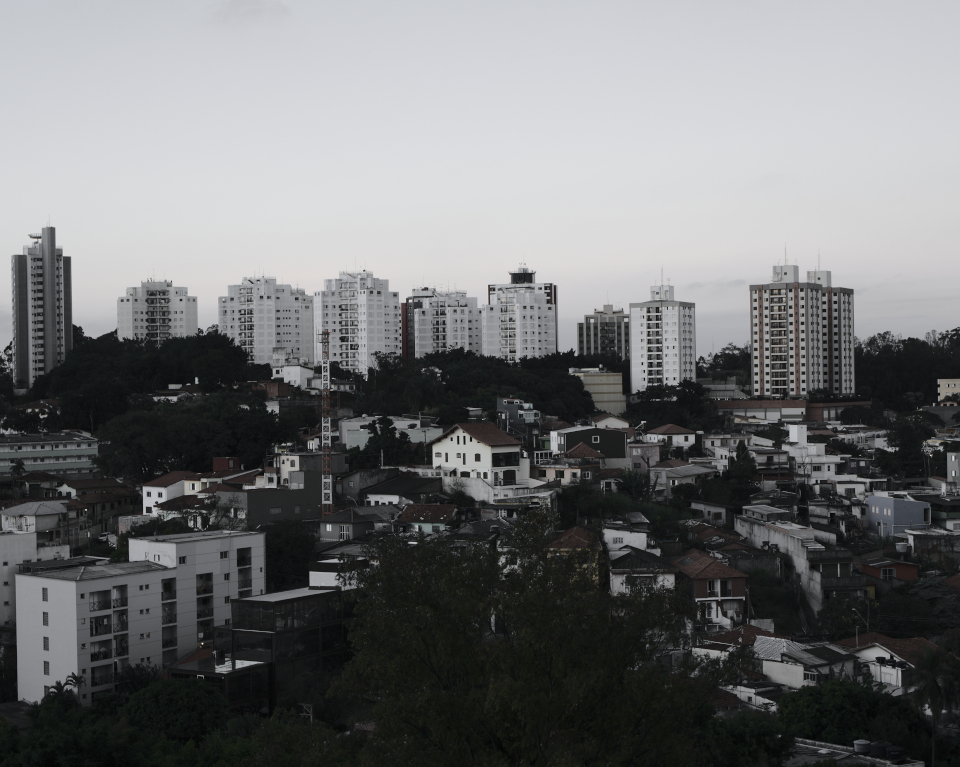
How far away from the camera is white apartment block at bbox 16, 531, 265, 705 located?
1308cm

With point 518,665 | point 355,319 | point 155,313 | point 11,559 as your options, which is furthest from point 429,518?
point 155,313

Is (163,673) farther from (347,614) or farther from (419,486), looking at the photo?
(419,486)

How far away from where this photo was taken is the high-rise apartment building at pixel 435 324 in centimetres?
4469

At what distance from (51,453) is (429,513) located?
14.1m

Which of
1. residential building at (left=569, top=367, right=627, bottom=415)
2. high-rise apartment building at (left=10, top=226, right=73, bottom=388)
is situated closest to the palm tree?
residential building at (left=569, top=367, right=627, bottom=415)

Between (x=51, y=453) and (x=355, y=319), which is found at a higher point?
(x=355, y=319)

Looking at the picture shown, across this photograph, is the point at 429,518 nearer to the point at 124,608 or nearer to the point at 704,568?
the point at 704,568

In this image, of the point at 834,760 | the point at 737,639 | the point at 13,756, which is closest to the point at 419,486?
the point at 737,639

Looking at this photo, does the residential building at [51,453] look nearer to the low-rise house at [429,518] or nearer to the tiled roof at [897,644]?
the low-rise house at [429,518]

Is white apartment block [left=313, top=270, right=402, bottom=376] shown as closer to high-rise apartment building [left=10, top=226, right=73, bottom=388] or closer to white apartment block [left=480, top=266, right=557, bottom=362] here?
white apartment block [left=480, top=266, right=557, bottom=362]

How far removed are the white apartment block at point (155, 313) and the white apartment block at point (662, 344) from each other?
63.3 feet

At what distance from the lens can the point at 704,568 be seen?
14.6 meters

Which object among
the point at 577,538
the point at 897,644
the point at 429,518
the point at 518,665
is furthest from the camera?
the point at 429,518

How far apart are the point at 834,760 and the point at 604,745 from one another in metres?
4.14
